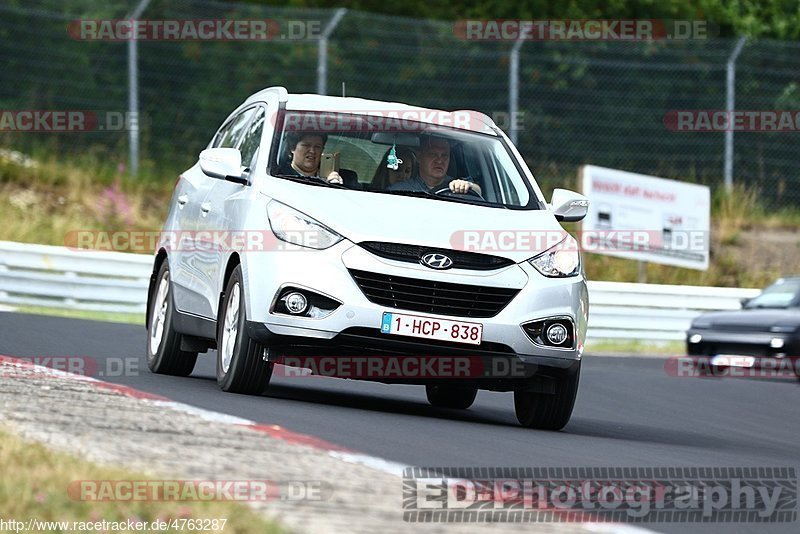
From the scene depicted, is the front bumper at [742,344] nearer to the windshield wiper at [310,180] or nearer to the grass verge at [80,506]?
the windshield wiper at [310,180]

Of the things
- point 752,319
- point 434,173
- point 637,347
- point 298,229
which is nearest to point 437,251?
point 298,229

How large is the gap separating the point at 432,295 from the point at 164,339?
2704 millimetres

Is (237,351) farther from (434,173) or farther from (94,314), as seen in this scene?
(94,314)

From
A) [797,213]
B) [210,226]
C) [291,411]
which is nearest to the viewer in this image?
[291,411]

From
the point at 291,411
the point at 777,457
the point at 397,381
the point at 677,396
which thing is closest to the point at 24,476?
the point at 291,411

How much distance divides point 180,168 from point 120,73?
69.9 inches

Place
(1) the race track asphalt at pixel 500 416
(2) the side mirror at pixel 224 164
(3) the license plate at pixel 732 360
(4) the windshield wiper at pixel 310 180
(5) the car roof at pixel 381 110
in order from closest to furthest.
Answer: (1) the race track asphalt at pixel 500 416, (4) the windshield wiper at pixel 310 180, (2) the side mirror at pixel 224 164, (5) the car roof at pixel 381 110, (3) the license plate at pixel 732 360

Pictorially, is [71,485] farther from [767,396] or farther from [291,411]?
[767,396]

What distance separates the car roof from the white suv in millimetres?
18

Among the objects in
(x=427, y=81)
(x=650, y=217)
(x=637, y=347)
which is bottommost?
(x=637, y=347)

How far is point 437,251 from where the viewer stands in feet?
30.8

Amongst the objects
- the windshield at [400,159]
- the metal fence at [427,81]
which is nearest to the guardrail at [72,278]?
the metal fence at [427,81]

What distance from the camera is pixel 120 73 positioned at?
2538 centimetres

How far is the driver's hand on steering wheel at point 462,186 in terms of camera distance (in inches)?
409
